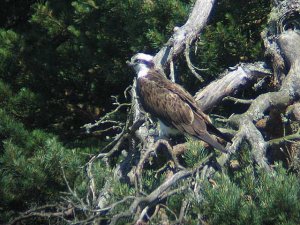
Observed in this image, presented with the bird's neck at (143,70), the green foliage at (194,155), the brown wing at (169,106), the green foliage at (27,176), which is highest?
the bird's neck at (143,70)

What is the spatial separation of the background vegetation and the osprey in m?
0.41

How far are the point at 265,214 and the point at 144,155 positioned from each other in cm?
93

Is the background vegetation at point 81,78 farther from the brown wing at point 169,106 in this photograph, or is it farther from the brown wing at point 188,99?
the brown wing at point 169,106

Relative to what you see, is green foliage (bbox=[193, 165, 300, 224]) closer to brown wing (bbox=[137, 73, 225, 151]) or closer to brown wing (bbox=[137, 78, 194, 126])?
brown wing (bbox=[137, 73, 225, 151])

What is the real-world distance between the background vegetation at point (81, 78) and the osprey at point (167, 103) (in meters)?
0.41

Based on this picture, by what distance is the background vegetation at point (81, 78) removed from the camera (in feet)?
17.0

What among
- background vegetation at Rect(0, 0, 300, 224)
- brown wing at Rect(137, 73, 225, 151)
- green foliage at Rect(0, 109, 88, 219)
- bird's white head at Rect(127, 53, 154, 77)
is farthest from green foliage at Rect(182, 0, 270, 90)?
green foliage at Rect(0, 109, 88, 219)

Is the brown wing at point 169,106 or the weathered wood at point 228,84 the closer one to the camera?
the brown wing at point 169,106

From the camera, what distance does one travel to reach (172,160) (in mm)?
5496

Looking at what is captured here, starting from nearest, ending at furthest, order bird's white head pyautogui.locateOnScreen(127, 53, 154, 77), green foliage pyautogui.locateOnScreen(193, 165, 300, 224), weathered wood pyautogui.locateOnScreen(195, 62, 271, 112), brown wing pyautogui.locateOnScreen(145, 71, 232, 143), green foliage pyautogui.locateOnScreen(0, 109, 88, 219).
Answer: green foliage pyautogui.locateOnScreen(193, 165, 300, 224) → brown wing pyautogui.locateOnScreen(145, 71, 232, 143) → weathered wood pyautogui.locateOnScreen(195, 62, 271, 112) → bird's white head pyautogui.locateOnScreen(127, 53, 154, 77) → green foliage pyautogui.locateOnScreen(0, 109, 88, 219)

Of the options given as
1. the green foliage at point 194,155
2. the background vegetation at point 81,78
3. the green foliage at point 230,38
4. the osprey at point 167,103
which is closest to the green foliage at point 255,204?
the background vegetation at point 81,78

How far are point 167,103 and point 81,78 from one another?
236cm

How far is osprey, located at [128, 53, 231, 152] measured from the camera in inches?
239

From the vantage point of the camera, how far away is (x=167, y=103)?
6.37 m
